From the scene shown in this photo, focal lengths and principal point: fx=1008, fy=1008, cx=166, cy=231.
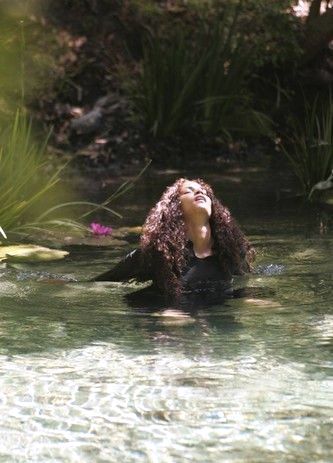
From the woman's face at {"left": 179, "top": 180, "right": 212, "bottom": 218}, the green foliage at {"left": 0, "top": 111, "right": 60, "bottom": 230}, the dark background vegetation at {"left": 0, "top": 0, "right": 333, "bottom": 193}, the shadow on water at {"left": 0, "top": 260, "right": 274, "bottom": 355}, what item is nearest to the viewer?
the shadow on water at {"left": 0, "top": 260, "right": 274, "bottom": 355}

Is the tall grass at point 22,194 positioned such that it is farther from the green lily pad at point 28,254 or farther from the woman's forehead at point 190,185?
the woman's forehead at point 190,185

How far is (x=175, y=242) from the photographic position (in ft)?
19.1

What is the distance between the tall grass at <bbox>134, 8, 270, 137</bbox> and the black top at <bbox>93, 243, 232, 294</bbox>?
6.22m

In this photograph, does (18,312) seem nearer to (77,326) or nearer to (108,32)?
(77,326)

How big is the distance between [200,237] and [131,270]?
0.45m

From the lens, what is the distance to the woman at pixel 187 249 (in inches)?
228

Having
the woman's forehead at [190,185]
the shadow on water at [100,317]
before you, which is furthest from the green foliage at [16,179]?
the woman's forehead at [190,185]

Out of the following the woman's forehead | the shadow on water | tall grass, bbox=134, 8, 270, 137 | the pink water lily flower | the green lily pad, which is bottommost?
the shadow on water

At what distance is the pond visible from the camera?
12.3 ft

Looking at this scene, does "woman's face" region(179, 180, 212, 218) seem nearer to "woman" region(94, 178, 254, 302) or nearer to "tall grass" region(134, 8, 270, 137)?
"woman" region(94, 178, 254, 302)

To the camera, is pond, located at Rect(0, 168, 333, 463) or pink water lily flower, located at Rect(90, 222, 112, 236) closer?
pond, located at Rect(0, 168, 333, 463)

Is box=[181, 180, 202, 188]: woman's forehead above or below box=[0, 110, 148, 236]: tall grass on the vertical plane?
above

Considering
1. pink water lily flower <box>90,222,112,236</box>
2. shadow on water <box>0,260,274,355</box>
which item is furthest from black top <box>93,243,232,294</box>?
pink water lily flower <box>90,222,112,236</box>

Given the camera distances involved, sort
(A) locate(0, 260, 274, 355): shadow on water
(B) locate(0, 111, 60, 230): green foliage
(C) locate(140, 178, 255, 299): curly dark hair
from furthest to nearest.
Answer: (B) locate(0, 111, 60, 230): green foliage, (C) locate(140, 178, 255, 299): curly dark hair, (A) locate(0, 260, 274, 355): shadow on water
